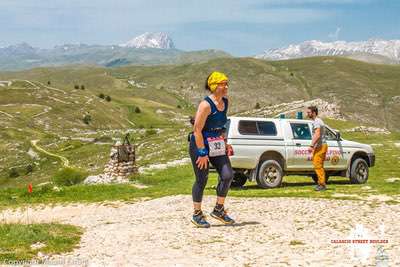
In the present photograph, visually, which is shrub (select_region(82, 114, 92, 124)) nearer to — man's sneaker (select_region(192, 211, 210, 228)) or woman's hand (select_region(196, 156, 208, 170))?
man's sneaker (select_region(192, 211, 210, 228))

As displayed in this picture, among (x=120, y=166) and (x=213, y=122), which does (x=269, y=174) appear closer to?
(x=213, y=122)

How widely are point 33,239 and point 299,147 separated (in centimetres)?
1264

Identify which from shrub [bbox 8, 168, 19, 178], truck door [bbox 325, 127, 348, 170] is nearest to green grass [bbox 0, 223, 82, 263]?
truck door [bbox 325, 127, 348, 170]

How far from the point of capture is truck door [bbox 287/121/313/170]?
2016 cm

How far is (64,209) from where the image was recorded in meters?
18.0

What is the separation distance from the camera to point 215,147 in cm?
1097

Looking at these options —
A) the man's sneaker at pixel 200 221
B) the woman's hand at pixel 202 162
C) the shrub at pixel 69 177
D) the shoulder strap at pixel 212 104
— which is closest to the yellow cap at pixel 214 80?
the shoulder strap at pixel 212 104

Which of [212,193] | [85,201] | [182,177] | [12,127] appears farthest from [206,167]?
[12,127]

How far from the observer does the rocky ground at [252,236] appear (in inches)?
345

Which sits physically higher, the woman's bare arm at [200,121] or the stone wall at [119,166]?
the woman's bare arm at [200,121]

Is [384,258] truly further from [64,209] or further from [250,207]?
[64,209]

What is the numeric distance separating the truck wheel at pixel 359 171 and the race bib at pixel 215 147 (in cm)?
1179

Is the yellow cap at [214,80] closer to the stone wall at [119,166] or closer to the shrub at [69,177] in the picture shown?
the stone wall at [119,166]

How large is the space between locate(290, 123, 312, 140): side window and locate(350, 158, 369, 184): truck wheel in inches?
91.4
